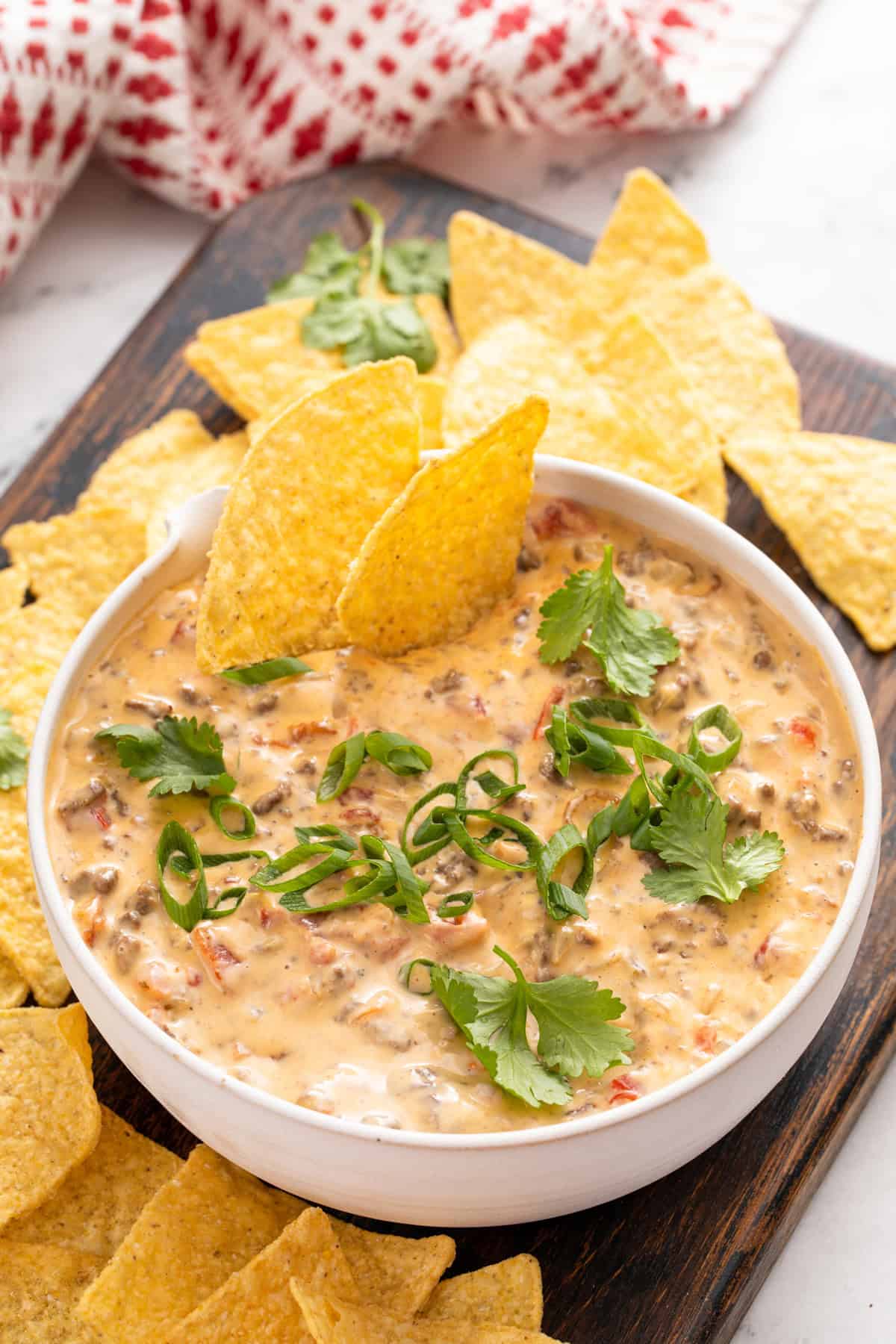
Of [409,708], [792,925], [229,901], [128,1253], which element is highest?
[792,925]

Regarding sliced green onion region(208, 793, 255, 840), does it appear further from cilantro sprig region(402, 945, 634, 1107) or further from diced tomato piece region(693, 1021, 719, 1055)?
diced tomato piece region(693, 1021, 719, 1055)

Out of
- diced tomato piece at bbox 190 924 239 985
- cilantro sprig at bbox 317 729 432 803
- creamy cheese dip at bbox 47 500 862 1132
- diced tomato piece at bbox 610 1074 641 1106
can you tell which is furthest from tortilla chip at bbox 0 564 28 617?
diced tomato piece at bbox 610 1074 641 1106

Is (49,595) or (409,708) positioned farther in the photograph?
(49,595)

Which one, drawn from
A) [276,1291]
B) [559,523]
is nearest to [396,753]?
[559,523]

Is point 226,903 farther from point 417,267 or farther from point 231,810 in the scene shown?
point 417,267

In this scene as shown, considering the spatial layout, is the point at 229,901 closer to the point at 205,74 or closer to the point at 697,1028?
the point at 697,1028

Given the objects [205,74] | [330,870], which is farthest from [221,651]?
[205,74]

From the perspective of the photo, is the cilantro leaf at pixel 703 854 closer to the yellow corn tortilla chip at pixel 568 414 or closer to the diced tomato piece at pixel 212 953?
the diced tomato piece at pixel 212 953
